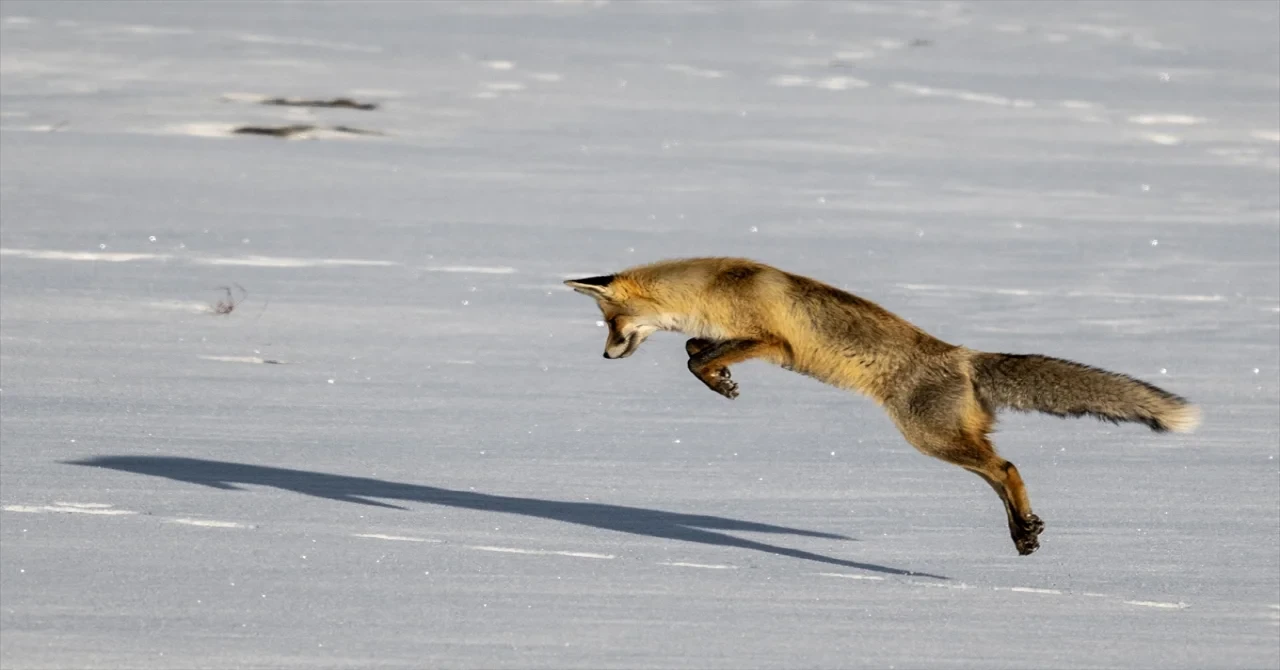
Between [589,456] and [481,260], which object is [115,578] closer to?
[589,456]

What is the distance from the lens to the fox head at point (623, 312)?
7.52m

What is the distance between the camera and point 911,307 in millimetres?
12094

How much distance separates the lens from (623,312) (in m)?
7.59

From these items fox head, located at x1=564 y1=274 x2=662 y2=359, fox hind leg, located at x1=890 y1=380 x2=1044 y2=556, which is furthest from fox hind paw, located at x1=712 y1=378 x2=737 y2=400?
fox hind leg, located at x1=890 y1=380 x2=1044 y2=556

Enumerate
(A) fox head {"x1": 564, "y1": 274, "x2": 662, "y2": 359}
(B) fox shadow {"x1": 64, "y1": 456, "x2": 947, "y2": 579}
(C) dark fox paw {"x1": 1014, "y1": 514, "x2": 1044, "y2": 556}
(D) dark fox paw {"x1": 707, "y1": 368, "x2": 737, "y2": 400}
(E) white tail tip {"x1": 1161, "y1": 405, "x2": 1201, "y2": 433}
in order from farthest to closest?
(A) fox head {"x1": 564, "y1": 274, "x2": 662, "y2": 359}, (D) dark fox paw {"x1": 707, "y1": 368, "x2": 737, "y2": 400}, (B) fox shadow {"x1": 64, "y1": 456, "x2": 947, "y2": 579}, (E) white tail tip {"x1": 1161, "y1": 405, "x2": 1201, "y2": 433}, (C) dark fox paw {"x1": 1014, "y1": 514, "x2": 1044, "y2": 556}

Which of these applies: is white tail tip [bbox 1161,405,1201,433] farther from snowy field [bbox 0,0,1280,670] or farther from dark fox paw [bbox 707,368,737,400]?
dark fox paw [bbox 707,368,737,400]

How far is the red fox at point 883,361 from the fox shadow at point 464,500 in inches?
20.0

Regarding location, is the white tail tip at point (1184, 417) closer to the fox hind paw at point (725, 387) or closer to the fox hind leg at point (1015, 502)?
the fox hind leg at point (1015, 502)

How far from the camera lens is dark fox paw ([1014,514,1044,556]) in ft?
22.2

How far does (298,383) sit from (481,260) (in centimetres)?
351

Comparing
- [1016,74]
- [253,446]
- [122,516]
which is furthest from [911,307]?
[1016,74]

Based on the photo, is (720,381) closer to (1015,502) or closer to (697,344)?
(697,344)

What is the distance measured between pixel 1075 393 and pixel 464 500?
7.15 feet

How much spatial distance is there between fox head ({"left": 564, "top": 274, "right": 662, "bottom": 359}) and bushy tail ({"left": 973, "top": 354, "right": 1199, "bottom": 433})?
1221 millimetres
